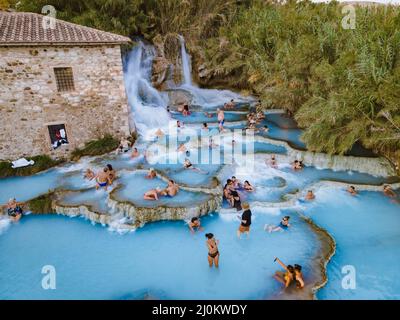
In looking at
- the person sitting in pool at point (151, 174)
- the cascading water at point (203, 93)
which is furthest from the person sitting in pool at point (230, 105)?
the person sitting in pool at point (151, 174)

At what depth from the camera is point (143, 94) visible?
2067 centimetres

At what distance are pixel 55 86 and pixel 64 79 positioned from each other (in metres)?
0.50

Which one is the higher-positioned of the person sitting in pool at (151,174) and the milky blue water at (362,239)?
the person sitting in pool at (151,174)

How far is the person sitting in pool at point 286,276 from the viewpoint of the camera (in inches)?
288

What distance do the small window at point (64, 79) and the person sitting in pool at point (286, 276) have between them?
1146 cm

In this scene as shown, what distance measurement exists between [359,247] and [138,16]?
21.2 metres

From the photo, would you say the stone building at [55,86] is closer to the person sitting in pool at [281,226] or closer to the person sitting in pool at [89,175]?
the person sitting in pool at [89,175]

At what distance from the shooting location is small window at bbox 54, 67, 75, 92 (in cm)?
1341

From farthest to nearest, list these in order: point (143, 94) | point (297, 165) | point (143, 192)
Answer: point (143, 94) → point (297, 165) → point (143, 192)

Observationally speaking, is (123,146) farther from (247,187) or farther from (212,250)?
(212,250)

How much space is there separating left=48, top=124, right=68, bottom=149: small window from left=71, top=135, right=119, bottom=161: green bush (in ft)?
2.49

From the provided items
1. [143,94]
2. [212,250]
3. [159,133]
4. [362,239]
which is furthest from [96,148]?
[362,239]

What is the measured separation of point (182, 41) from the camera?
949 inches

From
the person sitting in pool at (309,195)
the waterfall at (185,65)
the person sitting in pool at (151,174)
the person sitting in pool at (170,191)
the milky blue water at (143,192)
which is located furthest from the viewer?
the waterfall at (185,65)
